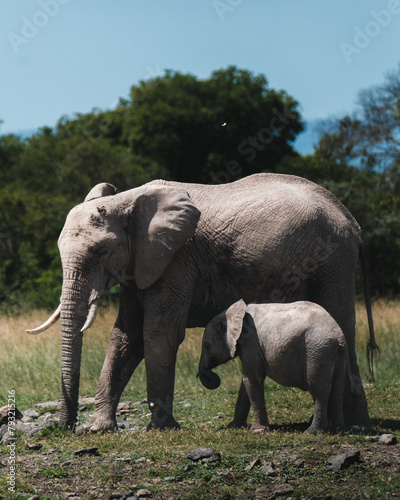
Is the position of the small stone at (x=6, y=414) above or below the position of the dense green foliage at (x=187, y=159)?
below

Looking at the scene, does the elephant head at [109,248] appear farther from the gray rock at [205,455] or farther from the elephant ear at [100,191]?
the gray rock at [205,455]

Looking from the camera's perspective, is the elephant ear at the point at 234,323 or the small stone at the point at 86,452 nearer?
the small stone at the point at 86,452

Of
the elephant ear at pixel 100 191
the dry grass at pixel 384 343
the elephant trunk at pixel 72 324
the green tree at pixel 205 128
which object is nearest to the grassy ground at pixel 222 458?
the elephant trunk at pixel 72 324

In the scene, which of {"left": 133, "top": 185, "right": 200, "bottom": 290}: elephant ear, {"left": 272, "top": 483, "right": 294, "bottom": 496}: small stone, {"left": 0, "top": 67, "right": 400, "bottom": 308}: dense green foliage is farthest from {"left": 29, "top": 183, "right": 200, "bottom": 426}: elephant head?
{"left": 0, "top": 67, "right": 400, "bottom": 308}: dense green foliage

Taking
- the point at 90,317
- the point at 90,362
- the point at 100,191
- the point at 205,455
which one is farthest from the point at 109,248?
the point at 90,362

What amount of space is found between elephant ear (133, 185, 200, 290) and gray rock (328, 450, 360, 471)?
2.76 m

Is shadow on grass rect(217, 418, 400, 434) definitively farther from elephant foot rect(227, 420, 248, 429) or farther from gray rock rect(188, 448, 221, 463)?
gray rock rect(188, 448, 221, 463)

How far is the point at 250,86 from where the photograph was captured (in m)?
37.5

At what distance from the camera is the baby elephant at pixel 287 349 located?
7711 mm

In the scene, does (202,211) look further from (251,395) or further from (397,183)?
(397,183)

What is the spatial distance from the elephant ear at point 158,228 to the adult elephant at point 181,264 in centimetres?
1

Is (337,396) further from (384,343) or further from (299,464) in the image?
(384,343)

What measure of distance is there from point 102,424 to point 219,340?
5.57 ft

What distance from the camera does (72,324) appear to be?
8.22 m
